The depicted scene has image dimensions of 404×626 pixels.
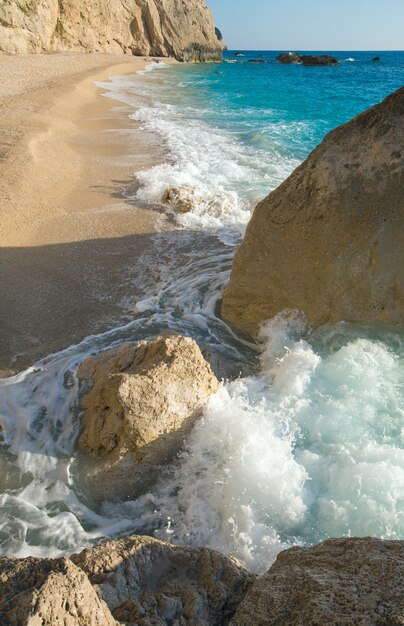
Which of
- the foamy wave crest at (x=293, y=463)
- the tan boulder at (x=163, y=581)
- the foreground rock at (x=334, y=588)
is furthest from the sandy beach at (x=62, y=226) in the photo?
the foreground rock at (x=334, y=588)

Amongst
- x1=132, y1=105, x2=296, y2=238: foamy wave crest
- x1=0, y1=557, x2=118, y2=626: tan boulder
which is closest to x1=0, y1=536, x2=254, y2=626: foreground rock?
x1=0, y1=557, x2=118, y2=626: tan boulder

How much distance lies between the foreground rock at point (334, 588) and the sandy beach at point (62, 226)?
10.3ft

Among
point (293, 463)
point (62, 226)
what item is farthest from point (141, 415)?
point (62, 226)

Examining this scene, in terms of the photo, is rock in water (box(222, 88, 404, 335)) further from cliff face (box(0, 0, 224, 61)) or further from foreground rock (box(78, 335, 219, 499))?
cliff face (box(0, 0, 224, 61))

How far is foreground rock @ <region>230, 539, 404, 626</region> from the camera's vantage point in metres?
1.67

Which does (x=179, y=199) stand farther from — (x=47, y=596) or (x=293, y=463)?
(x=47, y=596)

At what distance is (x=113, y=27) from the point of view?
133 feet

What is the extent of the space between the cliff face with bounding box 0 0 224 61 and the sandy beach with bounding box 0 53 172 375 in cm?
1709

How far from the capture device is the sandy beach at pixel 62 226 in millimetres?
4918

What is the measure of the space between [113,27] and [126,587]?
46.6 m

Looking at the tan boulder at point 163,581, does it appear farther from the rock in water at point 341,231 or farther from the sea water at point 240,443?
the rock in water at point 341,231

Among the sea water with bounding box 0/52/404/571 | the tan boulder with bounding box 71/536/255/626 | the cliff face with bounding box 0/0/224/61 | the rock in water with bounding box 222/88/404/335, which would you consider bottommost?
the sea water with bounding box 0/52/404/571

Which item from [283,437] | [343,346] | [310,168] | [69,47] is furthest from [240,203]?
[69,47]

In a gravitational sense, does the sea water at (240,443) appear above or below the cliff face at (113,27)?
below
